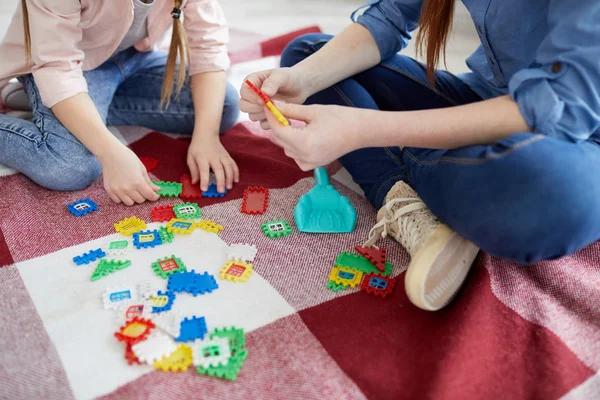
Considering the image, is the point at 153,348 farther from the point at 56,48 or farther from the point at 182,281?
the point at 56,48

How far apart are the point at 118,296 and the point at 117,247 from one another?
4.8 inches

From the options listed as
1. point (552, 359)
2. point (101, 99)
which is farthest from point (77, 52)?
point (552, 359)

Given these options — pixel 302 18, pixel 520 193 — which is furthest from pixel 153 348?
pixel 302 18

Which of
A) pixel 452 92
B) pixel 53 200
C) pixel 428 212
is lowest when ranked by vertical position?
pixel 53 200

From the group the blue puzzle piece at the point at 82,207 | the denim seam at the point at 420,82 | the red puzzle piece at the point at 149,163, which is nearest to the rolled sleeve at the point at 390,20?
the denim seam at the point at 420,82

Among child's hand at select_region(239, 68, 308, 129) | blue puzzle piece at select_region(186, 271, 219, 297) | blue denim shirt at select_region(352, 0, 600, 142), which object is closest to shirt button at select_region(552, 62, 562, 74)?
blue denim shirt at select_region(352, 0, 600, 142)

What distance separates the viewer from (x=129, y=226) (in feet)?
2.87

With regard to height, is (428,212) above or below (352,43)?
below

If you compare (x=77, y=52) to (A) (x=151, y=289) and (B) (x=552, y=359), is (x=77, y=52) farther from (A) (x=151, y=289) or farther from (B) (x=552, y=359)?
(B) (x=552, y=359)

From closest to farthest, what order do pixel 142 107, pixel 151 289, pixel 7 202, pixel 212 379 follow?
pixel 212 379
pixel 151 289
pixel 7 202
pixel 142 107

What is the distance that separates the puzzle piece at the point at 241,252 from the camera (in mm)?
806

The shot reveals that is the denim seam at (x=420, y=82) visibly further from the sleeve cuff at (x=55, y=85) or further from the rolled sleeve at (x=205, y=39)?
the sleeve cuff at (x=55, y=85)

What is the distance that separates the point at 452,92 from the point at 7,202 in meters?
0.84

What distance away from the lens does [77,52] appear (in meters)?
0.98
